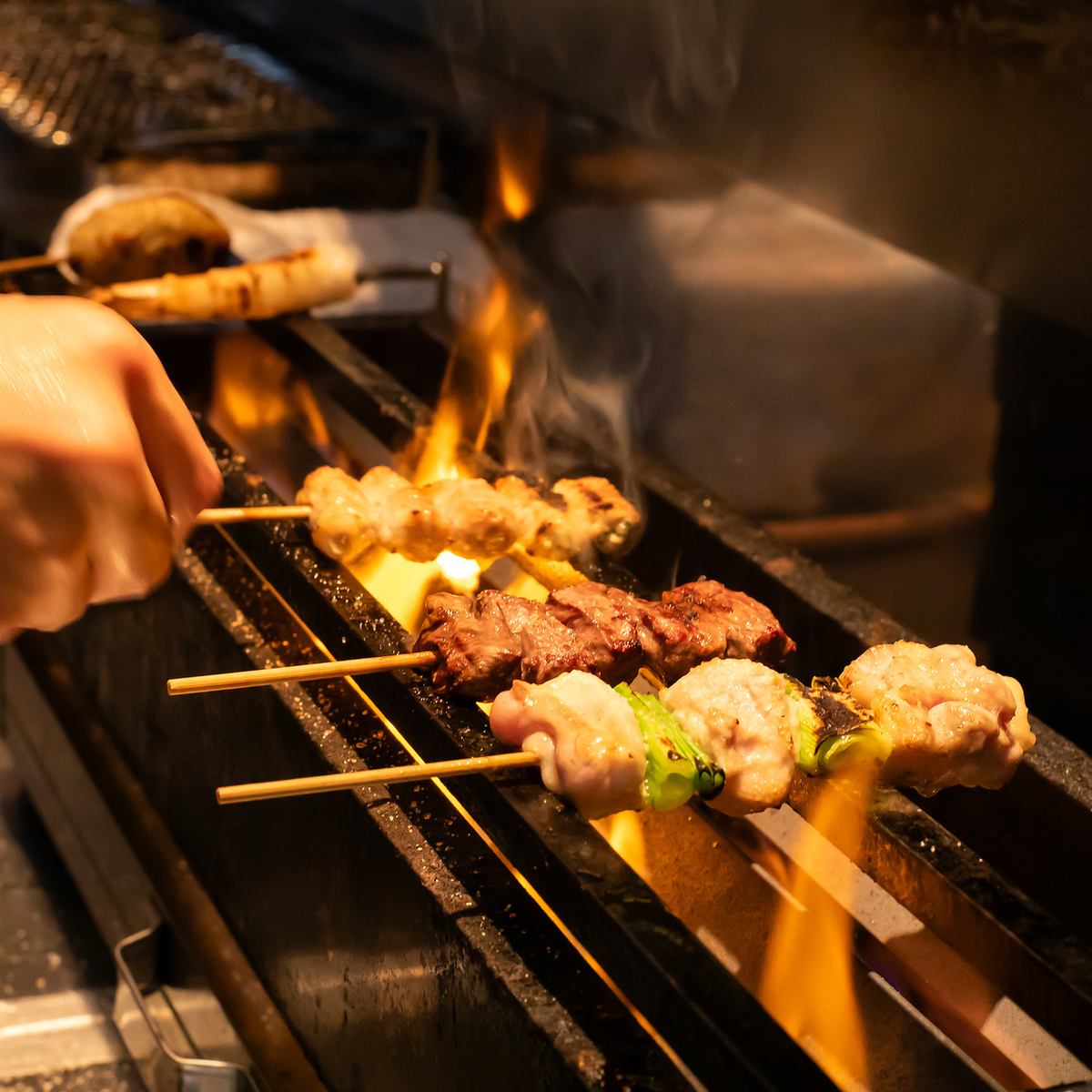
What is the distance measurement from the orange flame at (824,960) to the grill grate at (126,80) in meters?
4.21

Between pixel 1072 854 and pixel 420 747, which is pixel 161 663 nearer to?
pixel 420 747

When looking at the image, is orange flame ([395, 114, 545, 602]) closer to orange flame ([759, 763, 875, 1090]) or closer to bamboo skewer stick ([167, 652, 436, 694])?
bamboo skewer stick ([167, 652, 436, 694])

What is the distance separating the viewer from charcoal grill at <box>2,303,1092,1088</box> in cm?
213

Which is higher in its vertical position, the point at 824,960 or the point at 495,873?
the point at 495,873

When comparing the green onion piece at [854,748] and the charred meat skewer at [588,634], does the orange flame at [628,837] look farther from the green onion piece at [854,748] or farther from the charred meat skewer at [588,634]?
the green onion piece at [854,748]

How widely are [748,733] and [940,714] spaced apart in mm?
430

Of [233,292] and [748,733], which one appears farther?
[233,292]

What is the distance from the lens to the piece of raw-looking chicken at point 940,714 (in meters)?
2.61

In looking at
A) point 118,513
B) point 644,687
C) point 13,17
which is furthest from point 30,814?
point 13,17

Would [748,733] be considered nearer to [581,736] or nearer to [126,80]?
[581,736]

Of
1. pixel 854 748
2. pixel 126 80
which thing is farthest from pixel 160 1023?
pixel 126 80

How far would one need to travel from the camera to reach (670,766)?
7.86ft

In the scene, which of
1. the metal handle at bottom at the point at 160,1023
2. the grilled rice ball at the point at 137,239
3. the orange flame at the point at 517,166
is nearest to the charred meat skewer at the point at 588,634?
the metal handle at bottom at the point at 160,1023

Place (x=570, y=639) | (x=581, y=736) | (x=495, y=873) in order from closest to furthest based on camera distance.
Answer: (x=581, y=736)
(x=495, y=873)
(x=570, y=639)
